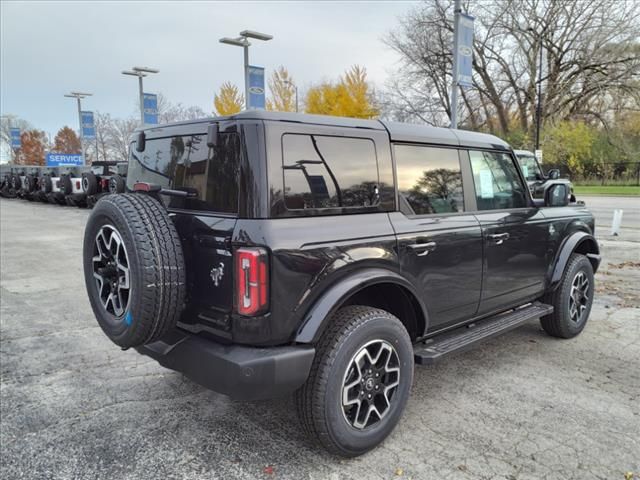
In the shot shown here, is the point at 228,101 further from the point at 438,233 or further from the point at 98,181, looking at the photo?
the point at 438,233

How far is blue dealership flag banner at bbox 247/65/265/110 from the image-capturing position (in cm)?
1594

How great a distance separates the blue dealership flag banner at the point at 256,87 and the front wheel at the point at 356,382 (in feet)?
46.1

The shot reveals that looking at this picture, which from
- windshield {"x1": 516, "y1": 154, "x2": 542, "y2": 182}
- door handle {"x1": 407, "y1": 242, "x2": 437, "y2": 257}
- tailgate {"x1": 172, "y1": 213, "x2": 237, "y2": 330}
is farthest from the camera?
windshield {"x1": 516, "y1": 154, "x2": 542, "y2": 182}

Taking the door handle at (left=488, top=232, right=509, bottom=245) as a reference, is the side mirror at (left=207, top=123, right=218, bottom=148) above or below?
above

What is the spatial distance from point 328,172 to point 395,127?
774mm

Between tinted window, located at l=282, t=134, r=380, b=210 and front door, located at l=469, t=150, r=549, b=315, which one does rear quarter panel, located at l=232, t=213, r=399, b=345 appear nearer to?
tinted window, located at l=282, t=134, r=380, b=210

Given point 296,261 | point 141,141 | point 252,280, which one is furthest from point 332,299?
point 141,141

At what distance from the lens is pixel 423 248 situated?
3137 mm

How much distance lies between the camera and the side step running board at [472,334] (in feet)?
10.5

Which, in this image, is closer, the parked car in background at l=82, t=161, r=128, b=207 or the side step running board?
the side step running board

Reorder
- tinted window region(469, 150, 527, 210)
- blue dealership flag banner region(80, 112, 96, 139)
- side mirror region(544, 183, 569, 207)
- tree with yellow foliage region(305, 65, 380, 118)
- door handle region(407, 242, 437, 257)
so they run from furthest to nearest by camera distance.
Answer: tree with yellow foliage region(305, 65, 380, 118) < blue dealership flag banner region(80, 112, 96, 139) < side mirror region(544, 183, 569, 207) < tinted window region(469, 150, 527, 210) < door handle region(407, 242, 437, 257)

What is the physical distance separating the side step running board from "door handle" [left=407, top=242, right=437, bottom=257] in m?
0.65

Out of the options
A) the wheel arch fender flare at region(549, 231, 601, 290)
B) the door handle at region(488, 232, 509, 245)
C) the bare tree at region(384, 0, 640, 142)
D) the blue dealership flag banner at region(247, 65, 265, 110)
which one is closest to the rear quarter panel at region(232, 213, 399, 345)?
the door handle at region(488, 232, 509, 245)

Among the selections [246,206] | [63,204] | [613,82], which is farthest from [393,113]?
[246,206]
